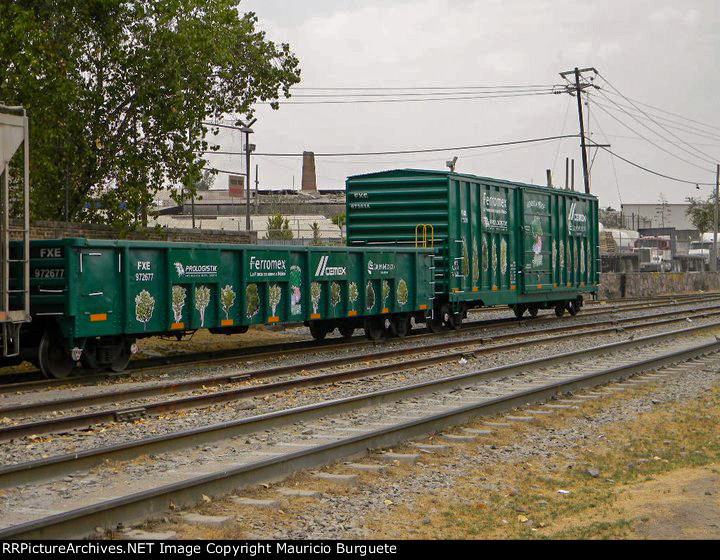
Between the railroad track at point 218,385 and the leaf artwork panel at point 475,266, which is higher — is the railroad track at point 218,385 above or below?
below

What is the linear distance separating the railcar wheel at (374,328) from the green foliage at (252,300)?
4.34 m

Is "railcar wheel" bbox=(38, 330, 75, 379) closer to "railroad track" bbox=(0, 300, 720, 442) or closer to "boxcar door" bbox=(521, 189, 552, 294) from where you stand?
"railroad track" bbox=(0, 300, 720, 442)

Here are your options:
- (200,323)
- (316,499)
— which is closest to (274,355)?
(200,323)

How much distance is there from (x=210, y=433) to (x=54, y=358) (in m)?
6.33

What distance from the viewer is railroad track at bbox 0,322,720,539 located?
7.00m

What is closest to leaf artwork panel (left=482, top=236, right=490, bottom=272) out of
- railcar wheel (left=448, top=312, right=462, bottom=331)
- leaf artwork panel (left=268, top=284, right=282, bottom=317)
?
railcar wheel (left=448, top=312, right=462, bottom=331)

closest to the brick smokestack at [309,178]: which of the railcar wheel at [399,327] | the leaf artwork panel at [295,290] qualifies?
the railcar wheel at [399,327]

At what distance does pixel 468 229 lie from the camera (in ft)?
79.9

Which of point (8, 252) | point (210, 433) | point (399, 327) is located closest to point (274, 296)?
point (399, 327)

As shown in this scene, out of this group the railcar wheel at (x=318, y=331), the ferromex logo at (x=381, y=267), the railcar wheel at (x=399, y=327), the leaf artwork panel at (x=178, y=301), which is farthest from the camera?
the railcar wheel at (x=399, y=327)

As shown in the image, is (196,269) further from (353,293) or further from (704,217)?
(704,217)

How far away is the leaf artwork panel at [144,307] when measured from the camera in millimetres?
16000

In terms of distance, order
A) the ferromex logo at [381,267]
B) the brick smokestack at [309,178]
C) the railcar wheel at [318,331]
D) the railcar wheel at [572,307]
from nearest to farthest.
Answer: the ferromex logo at [381,267] → the railcar wheel at [318,331] → the railcar wheel at [572,307] → the brick smokestack at [309,178]

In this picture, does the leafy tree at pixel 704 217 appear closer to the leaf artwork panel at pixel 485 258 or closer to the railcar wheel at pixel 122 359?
the leaf artwork panel at pixel 485 258
